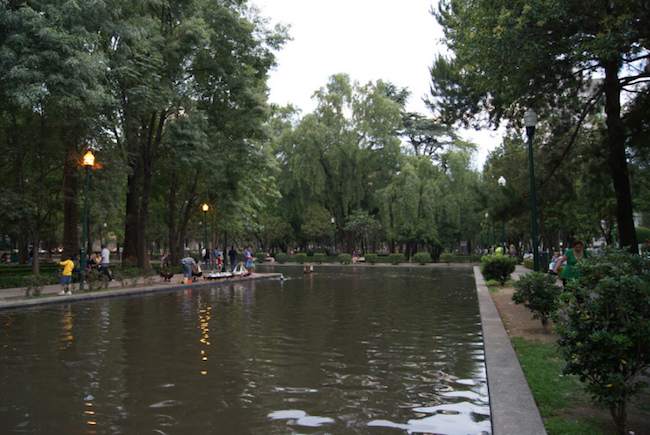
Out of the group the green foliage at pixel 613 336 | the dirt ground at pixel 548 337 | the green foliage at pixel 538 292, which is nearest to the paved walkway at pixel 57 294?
the dirt ground at pixel 548 337

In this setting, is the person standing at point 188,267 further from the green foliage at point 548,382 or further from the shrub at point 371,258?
the shrub at point 371,258

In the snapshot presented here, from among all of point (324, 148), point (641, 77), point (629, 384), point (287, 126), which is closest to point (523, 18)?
point (641, 77)

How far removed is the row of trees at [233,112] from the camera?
42.0 ft

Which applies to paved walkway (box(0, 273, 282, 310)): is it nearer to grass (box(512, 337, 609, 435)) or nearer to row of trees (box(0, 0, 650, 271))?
row of trees (box(0, 0, 650, 271))

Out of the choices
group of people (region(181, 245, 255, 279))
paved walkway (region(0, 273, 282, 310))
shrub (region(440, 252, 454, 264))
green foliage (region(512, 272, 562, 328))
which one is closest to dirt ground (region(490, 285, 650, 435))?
green foliage (region(512, 272, 562, 328))

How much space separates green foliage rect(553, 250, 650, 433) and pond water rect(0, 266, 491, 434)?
1.09 m

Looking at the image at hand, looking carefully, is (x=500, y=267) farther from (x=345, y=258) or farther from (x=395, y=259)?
(x=345, y=258)

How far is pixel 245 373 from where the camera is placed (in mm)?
6578

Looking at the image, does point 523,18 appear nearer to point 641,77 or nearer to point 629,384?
point 641,77

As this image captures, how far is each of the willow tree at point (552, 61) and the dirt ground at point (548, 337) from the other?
3719 mm

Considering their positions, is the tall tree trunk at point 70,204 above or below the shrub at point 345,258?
above

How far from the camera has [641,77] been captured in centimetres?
1310

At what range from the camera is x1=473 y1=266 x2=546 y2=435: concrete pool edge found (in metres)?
4.35

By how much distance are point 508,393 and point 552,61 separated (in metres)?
10.1
